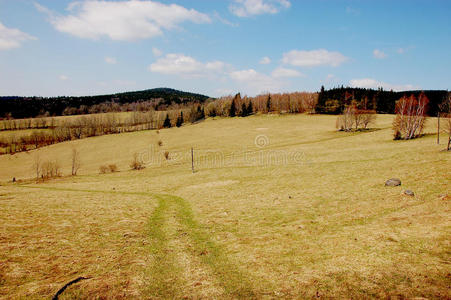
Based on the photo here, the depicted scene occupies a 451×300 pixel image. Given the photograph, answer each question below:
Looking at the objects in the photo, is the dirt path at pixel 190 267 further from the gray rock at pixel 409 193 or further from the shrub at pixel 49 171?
the shrub at pixel 49 171

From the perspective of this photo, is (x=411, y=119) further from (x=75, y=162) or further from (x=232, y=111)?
(x=232, y=111)

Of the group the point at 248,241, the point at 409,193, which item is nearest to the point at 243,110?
the point at 409,193

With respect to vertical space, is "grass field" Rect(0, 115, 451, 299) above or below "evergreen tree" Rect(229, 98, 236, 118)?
below

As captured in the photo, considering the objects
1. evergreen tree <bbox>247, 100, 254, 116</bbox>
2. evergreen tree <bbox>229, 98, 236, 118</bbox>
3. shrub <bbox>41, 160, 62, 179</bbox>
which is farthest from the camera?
evergreen tree <bbox>229, 98, 236, 118</bbox>


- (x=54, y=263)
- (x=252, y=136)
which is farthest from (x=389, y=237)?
(x=252, y=136)

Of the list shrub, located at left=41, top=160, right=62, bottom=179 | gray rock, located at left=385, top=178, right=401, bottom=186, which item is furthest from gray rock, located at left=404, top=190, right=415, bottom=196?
shrub, located at left=41, top=160, right=62, bottom=179

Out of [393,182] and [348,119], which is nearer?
[393,182]

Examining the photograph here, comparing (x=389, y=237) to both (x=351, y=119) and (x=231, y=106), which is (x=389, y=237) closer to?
(x=351, y=119)

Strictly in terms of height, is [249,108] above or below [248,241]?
above

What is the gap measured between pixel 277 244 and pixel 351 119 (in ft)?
293

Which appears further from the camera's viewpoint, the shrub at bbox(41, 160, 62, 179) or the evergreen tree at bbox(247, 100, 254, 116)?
the evergreen tree at bbox(247, 100, 254, 116)

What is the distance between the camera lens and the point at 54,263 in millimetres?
11680

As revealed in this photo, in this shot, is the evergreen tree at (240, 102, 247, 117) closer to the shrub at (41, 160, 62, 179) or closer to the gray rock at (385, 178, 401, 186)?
the shrub at (41, 160, 62, 179)

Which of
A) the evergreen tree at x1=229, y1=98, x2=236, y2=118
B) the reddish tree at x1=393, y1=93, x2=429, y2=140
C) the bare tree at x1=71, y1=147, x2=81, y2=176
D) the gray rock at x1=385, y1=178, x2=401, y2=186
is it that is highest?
the evergreen tree at x1=229, y1=98, x2=236, y2=118
